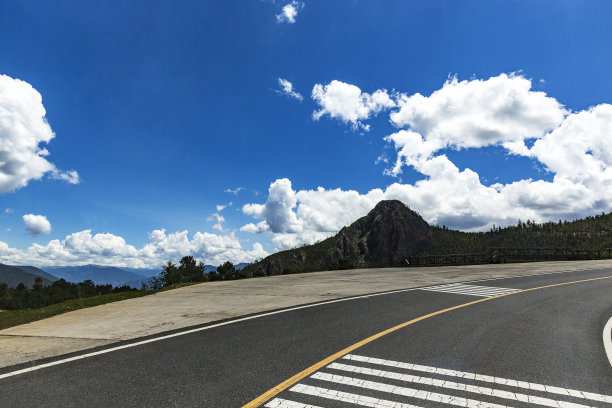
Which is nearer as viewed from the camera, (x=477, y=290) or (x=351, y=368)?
(x=351, y=368)

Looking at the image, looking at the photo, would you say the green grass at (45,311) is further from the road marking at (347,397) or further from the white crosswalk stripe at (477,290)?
the white crosswalk stripe at (477,290)

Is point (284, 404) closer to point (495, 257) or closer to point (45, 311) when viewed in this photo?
point (45, 311)

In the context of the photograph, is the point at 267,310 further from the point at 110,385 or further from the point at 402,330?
the point at 110,385

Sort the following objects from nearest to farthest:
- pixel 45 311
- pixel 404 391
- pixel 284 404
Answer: pixel 284 404 < pixel 404 391 < pixel 45 311

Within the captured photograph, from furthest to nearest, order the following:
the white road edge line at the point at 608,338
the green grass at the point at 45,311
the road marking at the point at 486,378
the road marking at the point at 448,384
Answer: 1. the green grass at the point at 45,311
2. the white road edge line at the point at 608,338
3. the road marking at the point at 486,378
4. the road marking at the point at 448,384

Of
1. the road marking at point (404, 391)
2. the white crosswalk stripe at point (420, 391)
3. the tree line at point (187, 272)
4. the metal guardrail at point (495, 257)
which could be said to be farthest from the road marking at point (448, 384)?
the tree line at point (187, 272)

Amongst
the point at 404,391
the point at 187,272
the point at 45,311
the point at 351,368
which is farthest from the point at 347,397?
the point at 187,272

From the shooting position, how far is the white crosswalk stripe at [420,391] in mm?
3994

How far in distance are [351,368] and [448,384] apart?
136 centimetres

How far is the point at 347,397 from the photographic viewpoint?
4133 millimetres

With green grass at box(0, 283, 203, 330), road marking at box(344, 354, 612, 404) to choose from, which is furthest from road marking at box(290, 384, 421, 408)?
green grass at box(0, 283, 203, 330)

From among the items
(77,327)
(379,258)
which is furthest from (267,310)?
(379,258)

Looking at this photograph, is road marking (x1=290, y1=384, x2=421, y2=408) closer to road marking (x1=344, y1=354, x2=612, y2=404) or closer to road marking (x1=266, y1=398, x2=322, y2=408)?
road marking (x1=266, y1=398, x2=322, y2=408)

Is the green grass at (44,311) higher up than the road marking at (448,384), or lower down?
higher up
